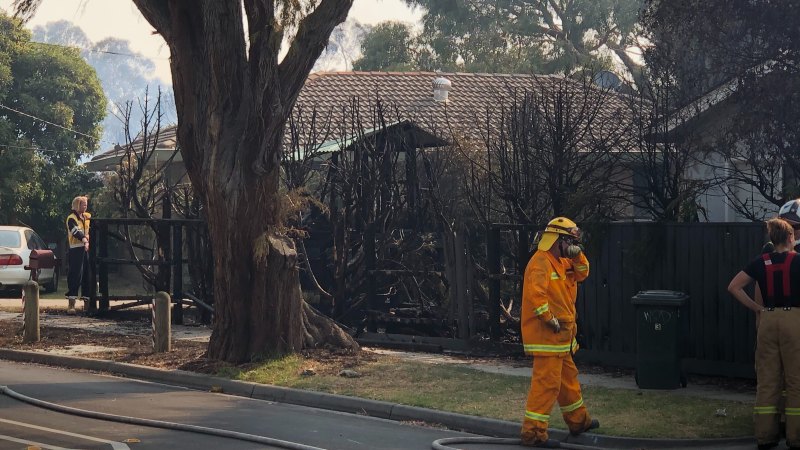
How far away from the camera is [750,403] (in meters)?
11.8

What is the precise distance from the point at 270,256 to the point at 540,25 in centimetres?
3735

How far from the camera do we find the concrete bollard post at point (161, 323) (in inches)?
599

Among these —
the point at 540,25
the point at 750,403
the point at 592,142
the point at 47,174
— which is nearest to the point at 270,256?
the point at 592,142

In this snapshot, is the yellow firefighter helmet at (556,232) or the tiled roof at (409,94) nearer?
the yellow firefighter helmet at (556,232)

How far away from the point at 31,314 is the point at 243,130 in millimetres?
4644

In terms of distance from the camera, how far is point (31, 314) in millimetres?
16500

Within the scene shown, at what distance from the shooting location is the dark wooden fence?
13.1 metres

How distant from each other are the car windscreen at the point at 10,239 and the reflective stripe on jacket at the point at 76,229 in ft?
16.2

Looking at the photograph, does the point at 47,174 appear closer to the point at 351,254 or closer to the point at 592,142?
the point at 351,254

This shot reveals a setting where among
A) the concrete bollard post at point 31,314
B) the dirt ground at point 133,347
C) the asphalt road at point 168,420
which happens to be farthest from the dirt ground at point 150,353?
the asphalt road at point 168,420

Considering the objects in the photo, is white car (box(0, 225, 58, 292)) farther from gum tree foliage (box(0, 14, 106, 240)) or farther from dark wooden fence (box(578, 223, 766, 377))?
dark wooden fence (box(578, 223, 766, 377))

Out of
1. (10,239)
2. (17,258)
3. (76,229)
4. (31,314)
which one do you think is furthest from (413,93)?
(31,314)

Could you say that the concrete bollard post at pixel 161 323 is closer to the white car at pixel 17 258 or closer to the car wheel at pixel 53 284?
the white car at pixel 17 258

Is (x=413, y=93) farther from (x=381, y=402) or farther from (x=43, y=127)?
Result: (x=381, y=402)
